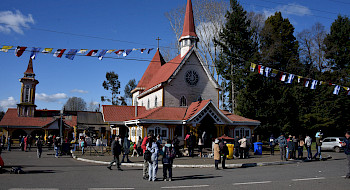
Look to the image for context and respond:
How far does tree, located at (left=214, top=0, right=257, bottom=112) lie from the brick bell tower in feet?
122

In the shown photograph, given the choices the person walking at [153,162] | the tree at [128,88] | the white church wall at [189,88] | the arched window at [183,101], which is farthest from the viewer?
the tree at [128,88]

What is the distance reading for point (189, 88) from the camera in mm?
31328

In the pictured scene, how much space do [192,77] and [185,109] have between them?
4118 millimetres

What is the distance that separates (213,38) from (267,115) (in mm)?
15240

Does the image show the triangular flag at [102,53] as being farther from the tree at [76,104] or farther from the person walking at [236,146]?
the tree at [76,104]

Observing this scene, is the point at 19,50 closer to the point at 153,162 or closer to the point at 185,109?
the point at 153,162

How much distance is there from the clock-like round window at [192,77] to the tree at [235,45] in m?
10.2

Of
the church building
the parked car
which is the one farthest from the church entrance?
the parked car

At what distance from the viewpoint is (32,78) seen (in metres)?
56.8

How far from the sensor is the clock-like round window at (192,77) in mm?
31384

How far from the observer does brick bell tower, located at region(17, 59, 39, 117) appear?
181ft

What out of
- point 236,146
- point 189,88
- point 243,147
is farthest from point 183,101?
point 243,147

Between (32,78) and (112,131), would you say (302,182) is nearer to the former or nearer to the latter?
(112,131)

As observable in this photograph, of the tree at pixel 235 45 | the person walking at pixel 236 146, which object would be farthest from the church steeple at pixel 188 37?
the person walking at pixel 236 146
